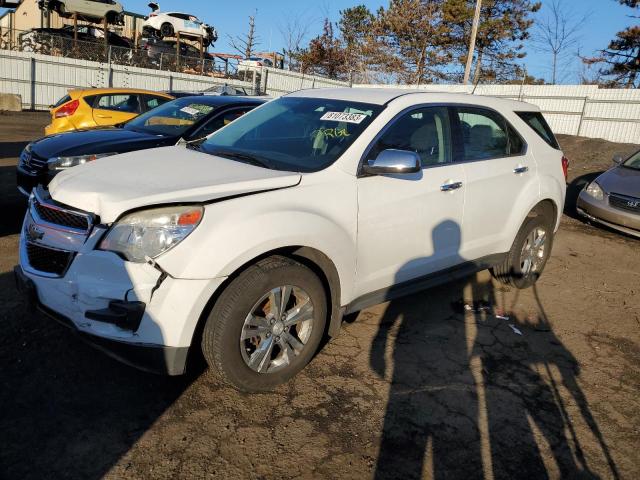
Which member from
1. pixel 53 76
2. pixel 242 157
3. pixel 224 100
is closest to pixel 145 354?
pixel 242 157

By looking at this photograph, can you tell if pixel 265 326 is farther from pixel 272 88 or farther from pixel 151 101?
pixel 272 88

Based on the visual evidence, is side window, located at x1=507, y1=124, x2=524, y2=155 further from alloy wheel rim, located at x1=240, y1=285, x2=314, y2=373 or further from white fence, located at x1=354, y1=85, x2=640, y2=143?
white fence, located at x1=354, y1=85, x2=640, y2=143

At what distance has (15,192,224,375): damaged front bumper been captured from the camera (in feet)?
8.25

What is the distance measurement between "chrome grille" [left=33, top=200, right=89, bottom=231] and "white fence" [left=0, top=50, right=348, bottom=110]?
22193 mm

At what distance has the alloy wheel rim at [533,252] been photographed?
4887 mm

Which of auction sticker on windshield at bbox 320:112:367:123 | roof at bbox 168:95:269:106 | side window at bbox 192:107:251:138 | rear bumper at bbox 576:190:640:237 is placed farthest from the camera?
rear bumper at bbox 576:190:640:237

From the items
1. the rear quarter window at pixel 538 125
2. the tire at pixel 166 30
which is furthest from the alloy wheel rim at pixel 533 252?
the tire at pixel 166 30

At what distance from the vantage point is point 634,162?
26.9ft

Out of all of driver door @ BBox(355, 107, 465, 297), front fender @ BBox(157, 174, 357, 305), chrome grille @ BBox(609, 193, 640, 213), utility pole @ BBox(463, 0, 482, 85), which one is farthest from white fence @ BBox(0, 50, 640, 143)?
front fender @ BBox(157, 174, 357, 305)

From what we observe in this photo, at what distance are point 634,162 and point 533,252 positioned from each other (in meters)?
4.53

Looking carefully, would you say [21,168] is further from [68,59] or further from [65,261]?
[68,59]

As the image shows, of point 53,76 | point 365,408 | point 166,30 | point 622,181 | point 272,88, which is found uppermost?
point 166,30

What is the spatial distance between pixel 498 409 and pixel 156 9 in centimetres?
3466

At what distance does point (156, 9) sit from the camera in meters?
32.0
